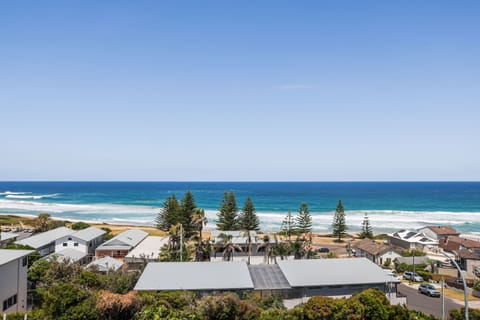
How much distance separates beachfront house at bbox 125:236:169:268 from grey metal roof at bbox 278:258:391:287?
45.2 ft

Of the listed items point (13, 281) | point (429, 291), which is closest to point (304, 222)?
point (429, 291)

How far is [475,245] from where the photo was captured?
43.9 m

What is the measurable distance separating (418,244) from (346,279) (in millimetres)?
31019

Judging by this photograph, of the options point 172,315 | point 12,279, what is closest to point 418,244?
point 172,315

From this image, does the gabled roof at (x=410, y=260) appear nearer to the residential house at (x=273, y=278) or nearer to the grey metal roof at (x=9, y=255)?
the residential house at (x=273, y=278)

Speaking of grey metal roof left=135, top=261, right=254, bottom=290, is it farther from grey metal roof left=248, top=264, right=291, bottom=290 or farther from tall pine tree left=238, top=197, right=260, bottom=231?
tall pine tree left=238, top=197, right=260, bottom=231

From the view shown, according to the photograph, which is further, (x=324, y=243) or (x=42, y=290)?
(x=324, y=243)

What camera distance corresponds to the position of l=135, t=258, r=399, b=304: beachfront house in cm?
2427

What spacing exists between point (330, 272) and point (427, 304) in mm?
8066

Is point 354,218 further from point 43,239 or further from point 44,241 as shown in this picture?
point 44,241

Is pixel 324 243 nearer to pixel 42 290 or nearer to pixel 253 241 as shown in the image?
pixel 253 241

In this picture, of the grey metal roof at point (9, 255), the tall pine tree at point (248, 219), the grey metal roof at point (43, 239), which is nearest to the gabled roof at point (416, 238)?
the tall pine tree at point (248, 219)

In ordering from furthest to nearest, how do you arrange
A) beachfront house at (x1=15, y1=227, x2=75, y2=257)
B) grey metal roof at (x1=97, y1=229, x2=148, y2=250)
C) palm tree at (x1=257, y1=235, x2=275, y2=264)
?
grey metal roof at (x1=97, y1=229, x2=148, y2=250) < beachfront house at (x1=15, y1=227, x2=75, y2=257) < palm tree at (x1=257, y1=235, x2=275, y2=264)

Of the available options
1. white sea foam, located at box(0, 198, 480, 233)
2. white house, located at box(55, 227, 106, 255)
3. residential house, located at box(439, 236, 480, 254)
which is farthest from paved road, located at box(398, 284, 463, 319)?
white sea foam, located at box(0, 198, 480, 233)
